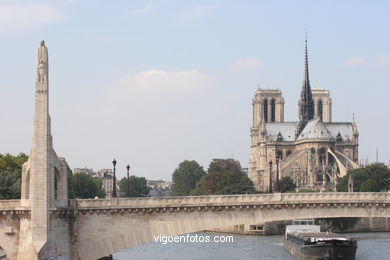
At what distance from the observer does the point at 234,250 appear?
87812 millimetres

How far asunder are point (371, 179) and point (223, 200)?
98816 millimetres

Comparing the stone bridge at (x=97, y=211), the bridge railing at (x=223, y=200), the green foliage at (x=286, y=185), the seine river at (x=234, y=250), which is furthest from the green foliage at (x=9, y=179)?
the green foliage at (x=286, y=185)

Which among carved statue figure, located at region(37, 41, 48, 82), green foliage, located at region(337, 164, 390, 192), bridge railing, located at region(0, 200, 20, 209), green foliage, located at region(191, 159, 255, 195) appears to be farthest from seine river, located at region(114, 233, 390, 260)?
green foliage, located at region(337, 164, 390, 192)

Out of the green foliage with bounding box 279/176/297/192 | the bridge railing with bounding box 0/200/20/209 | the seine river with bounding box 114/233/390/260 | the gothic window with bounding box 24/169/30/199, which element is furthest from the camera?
the green foliage with bounding box 279/176/297/192

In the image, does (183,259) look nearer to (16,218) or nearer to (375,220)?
(16,218)

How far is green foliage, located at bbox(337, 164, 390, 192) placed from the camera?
148 metres

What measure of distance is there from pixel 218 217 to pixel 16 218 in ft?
38.7

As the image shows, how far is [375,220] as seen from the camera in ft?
413

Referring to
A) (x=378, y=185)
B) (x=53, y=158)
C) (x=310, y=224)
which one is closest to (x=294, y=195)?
(x=53, y=158)

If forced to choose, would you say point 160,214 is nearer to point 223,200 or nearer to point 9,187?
point 223,200

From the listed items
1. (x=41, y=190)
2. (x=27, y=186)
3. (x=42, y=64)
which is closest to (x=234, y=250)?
(x=27, y=186)

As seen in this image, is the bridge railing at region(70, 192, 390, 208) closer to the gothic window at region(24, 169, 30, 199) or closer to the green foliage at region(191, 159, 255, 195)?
the gothic window at region(24, 169, 30, 199)

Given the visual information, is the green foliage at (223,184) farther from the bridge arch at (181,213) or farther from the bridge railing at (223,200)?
the bridge arch at (181,213)

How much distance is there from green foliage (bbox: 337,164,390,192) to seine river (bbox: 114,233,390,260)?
43004mm
